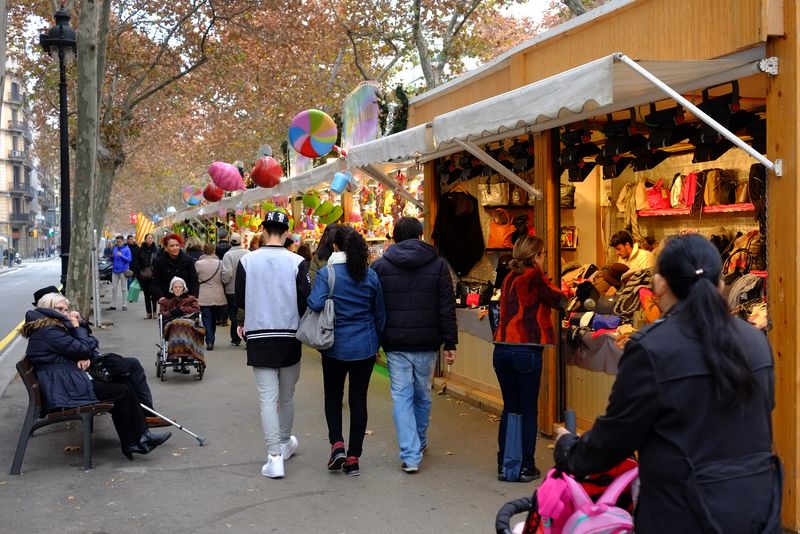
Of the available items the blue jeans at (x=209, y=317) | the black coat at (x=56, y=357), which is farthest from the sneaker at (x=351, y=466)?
the blue jeans at (x=209, y=317)

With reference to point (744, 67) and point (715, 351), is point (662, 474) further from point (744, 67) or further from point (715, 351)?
point (744, 67)

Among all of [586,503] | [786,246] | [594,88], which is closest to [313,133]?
[594,88]

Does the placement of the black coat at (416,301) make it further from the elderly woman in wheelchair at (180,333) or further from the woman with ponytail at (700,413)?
the elderly woman in wheelchair at (180,333)

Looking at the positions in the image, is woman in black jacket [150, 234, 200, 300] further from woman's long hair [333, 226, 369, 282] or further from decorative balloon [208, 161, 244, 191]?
woman's long hair [333, 226, 369, 282]

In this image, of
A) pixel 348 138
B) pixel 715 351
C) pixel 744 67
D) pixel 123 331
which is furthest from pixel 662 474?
pixel 123 331

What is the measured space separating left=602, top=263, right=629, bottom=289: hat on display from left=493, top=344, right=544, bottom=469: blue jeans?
2877 millimetres

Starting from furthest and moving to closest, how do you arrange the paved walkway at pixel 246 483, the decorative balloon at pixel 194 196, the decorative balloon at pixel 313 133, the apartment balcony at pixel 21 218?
the apartment balcony at pixel 21 218, the decorative balloon at pixel 194 196, the decorative balloon at pixel 313 133, the paved walkway at pixel 246 483

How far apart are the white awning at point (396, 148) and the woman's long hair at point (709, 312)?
4706mm

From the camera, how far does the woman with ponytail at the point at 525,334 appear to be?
19.9 feet

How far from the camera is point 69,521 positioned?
213 inches

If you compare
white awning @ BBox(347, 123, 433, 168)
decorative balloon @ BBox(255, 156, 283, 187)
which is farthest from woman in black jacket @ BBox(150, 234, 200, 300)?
white awning @ BBox(347, 123, 433, 168)

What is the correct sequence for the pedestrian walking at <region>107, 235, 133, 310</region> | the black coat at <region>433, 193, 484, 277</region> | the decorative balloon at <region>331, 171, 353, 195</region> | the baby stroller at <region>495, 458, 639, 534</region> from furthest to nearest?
the pedestrian walking at <region>107, 235, 133, 310</region> < the decorative balloon at <region>331, 171, 353, 195</region> < the black coat at <region>433, 193, 484, 277</region> < the baby stroller at <region>495, 458, 639, 534</region>

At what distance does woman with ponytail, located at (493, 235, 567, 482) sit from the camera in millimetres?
6062

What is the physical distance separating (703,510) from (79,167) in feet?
47.0
